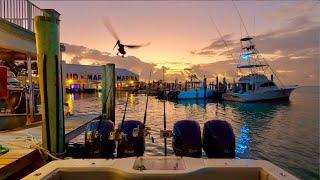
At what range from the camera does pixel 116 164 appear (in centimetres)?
455

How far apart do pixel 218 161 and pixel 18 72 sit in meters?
18.7

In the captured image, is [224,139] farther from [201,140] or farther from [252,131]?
[252,131]

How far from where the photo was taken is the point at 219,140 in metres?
6.74

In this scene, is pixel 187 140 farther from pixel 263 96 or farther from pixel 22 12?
pixel 263 96

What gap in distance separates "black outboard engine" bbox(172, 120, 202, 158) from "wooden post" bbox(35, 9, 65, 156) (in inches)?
104

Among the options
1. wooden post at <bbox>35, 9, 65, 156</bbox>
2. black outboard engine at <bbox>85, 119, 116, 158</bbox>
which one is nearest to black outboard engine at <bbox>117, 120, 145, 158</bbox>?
black outboard engine at <bbox>85, 119, 116, 158</bbox>

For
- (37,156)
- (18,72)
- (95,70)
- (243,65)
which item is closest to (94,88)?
(95,70)

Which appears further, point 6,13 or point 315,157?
point 315,157

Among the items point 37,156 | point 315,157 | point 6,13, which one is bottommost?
point 315,157

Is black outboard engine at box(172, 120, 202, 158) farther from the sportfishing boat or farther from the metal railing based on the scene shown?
the sportfishing boat

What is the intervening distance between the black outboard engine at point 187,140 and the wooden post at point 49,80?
2651 millimetres

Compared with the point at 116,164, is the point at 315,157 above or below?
below

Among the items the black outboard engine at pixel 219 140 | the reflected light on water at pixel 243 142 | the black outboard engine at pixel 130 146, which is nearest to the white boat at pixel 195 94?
the reflected light on water at pixel 243 142

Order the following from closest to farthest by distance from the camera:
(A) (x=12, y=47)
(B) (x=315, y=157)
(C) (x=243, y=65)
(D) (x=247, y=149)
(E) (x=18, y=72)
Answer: (A) (x=12, y=47)
(B) (x=315, y=157)
(D) (x=247, y=149)
(E) (x=18, y=72)
(C) (x=243, y=65)
